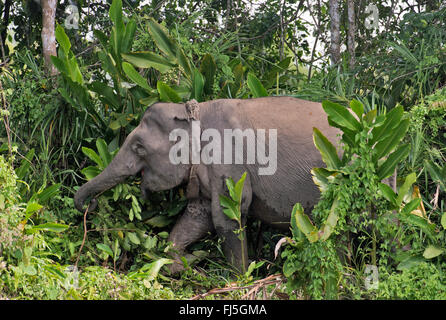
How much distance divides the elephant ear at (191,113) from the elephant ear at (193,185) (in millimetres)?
362

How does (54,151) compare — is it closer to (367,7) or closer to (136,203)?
(136,203)

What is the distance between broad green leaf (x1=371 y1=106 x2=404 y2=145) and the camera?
4.46 metres

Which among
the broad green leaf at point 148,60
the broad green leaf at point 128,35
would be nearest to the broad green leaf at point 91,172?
the broad green leaf at point 148,60

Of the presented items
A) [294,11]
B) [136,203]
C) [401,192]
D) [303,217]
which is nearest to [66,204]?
[136,203]

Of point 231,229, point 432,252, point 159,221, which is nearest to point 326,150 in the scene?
point 432,252

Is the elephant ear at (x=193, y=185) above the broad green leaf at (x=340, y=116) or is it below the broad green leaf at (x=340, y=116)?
below

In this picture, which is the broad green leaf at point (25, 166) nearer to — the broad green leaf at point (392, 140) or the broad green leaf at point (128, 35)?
the broad green leaf at point (128, 35)

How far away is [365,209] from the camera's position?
15.2ft

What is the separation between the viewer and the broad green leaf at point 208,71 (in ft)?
21.5

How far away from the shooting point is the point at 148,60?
21.8ft

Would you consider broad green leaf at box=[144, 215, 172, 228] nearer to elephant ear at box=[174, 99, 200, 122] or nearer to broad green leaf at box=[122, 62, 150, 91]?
elephant ear at box=[174, 99, 200, 122]

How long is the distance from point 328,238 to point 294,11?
15.9 feet

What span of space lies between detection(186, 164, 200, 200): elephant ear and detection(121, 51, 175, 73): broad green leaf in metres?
1.14
